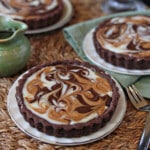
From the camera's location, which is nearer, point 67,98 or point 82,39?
point 67,98

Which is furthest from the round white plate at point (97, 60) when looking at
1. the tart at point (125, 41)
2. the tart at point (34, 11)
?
the tart at point (34, 11)

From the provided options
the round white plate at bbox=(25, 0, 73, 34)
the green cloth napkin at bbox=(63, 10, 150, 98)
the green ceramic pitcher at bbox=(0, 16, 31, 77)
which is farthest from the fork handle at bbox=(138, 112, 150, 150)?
the round white plate at bbox=(25, 0, 73, 34)

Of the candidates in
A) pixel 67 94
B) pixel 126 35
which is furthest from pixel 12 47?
pixel 126 35

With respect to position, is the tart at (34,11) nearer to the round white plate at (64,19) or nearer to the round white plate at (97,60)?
the round white plate at (64,19)

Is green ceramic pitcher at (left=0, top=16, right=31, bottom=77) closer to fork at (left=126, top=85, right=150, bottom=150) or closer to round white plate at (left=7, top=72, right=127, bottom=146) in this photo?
round white plate at (left=7, top=72, right=127, bottom=146)

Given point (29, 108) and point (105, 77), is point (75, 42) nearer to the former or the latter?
point (105, 77)

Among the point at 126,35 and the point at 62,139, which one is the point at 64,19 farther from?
the point at 62,139

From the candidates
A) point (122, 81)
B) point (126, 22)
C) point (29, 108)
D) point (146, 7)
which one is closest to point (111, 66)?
point (122, 81)

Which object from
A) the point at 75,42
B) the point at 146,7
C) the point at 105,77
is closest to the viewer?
the point at 105,77
